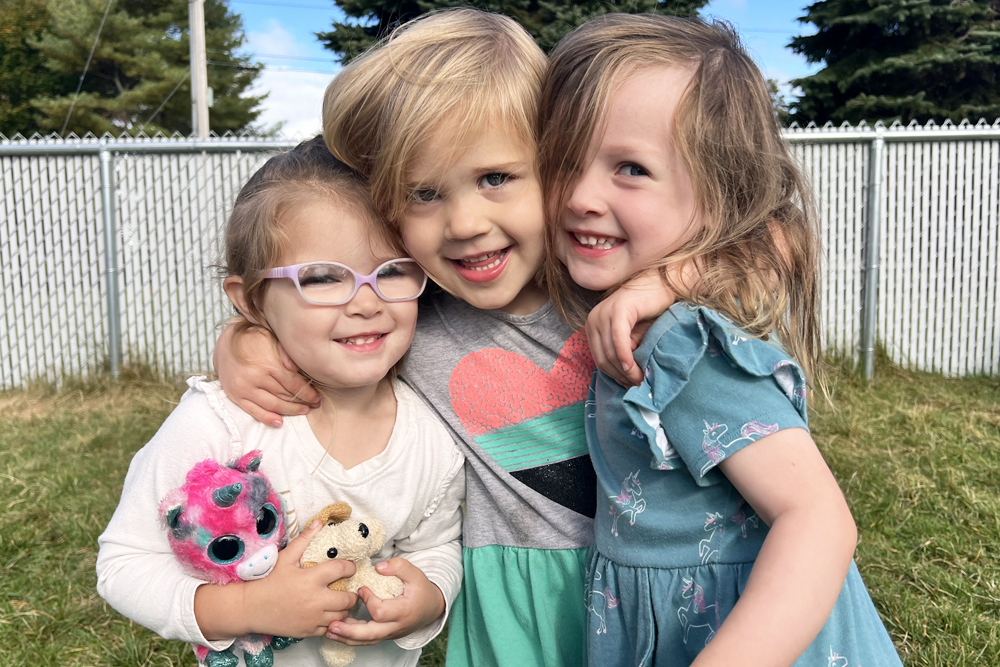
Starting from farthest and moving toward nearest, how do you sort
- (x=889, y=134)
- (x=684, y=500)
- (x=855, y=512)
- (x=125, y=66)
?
1. (x=125, y=66)
2. (x=889, y=134)
3. (x=855, y=512)
4. (x=684, y=500)

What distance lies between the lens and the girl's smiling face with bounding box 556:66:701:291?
140cm

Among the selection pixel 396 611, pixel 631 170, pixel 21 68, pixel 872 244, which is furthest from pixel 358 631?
pixel 21 68

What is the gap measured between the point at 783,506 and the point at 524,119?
0.86 m

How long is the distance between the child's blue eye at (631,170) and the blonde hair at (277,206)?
50 cm

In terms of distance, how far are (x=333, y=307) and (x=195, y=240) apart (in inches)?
233

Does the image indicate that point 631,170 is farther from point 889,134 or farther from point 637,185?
point 889,134

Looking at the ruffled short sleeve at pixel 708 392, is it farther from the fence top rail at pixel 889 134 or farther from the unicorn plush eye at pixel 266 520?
the fence top rail at pixel 889 134

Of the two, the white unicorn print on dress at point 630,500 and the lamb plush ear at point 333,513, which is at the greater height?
the white unicorn print on dress at point 630,500

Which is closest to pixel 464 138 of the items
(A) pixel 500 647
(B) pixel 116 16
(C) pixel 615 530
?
(C) pixel 615 530

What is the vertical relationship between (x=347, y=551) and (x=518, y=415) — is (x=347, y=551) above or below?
below

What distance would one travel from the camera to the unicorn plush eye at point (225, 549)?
1.45m

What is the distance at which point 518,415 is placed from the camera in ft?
5.74

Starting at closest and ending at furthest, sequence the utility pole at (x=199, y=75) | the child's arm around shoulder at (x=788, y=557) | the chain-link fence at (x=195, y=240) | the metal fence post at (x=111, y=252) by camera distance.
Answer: the child's arm around shoulder at (x=788, y=557) < the metal fence post at (x=111, y=252) < the chain-link fence at (x=195, y=240) < the utility pole at (x=199, y=75)

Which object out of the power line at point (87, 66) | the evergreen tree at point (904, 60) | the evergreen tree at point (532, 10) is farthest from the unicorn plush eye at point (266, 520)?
the power line at point (87, 66)
